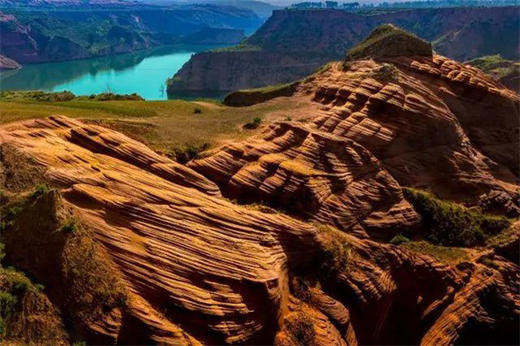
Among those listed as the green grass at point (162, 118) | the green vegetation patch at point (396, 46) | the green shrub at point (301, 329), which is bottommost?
the green shrub at point (301, 329)

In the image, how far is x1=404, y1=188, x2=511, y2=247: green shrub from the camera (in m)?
34.1

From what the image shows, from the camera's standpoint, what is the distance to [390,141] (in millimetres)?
36750

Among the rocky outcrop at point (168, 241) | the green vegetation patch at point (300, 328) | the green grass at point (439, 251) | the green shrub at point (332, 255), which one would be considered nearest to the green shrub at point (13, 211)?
the rocky outcrop at point (168, 241)

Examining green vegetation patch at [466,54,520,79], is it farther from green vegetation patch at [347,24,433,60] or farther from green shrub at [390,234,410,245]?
green shrub at [390,234,410,245]

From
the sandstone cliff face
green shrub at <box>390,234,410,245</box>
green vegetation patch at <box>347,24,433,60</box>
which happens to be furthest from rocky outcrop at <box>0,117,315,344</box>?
green vegetation patch at <box>347,24,433,60</box>

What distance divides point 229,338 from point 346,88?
25616mm

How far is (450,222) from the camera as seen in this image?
34562mm

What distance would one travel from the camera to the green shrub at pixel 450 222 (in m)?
34.1

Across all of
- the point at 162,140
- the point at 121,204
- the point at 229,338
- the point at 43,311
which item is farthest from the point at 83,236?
the point at 162,140

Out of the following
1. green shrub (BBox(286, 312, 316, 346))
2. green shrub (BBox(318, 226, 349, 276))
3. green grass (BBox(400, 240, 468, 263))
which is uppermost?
green shrub (BBox(318, 226, 349, 276))

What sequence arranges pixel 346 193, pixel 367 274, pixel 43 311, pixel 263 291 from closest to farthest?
1. pixel 43 311
2. pixel 263 291
3. pixel 367 274
4. pixel 346 193

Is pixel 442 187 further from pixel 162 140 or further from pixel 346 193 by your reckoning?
pixel 162 140

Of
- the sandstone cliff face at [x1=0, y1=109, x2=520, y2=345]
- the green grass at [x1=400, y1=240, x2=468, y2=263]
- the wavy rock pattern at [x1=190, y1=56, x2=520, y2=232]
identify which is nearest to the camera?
the sandstone cliff face at [x1=0, y1=109, x2=520, y2=345]

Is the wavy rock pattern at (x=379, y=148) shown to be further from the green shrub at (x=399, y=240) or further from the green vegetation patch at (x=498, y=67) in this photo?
the green vegetation patch at (x=498, y=67)
